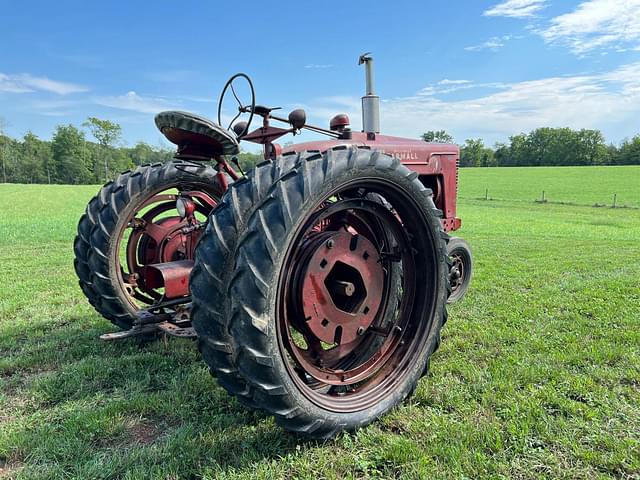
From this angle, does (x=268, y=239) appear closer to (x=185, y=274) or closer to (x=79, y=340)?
(x=185, y=274)

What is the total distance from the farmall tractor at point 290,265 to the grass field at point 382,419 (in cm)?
22

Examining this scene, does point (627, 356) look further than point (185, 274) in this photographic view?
Yes

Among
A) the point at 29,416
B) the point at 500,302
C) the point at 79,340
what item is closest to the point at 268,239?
the point at 29,416

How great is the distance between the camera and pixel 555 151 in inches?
2749

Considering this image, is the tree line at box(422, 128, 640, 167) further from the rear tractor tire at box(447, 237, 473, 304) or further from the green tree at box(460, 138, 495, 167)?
the rear tractor tire at box(447, 237, 473, 304)

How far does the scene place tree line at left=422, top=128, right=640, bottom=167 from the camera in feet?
221

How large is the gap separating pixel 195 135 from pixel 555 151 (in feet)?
255

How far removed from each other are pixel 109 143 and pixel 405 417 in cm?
7838

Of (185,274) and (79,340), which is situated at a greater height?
(185,274)

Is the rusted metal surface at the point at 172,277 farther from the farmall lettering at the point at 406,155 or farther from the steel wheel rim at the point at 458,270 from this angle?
the steel wheel rim at the point at 458,270

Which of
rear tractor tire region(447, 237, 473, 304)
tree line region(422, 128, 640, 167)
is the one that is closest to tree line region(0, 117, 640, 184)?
tree line region(422, 128, 640, 167)

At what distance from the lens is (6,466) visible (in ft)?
7.08

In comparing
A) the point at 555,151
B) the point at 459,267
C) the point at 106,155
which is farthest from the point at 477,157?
the point at 459,267

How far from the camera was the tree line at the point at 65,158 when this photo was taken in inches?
2594
